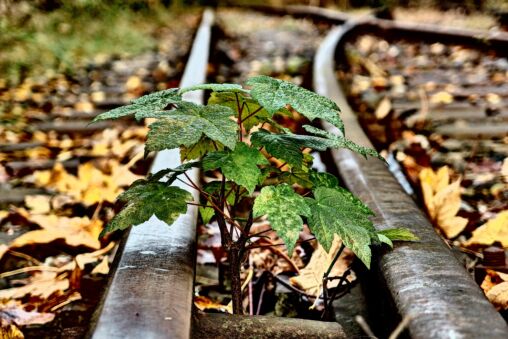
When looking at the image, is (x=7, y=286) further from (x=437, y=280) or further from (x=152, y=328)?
(x=437, y=280)

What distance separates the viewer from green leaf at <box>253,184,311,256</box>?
2.88 feet

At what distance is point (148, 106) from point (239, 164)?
0.74 ft

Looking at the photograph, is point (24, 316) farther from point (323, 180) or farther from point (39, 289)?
point (323, 180)

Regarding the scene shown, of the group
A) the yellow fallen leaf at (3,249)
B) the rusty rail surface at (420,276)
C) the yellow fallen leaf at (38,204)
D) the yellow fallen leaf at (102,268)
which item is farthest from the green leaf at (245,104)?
the yellow fallen leaf at (38,204)

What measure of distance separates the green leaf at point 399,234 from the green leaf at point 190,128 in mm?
444

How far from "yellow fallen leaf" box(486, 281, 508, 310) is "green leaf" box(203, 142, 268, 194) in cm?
64

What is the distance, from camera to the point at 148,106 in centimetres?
99

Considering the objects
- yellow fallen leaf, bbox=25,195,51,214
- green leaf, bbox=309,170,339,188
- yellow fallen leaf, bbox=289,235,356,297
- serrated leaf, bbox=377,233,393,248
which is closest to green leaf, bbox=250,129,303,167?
green leaf, bbox=309,170,339,188

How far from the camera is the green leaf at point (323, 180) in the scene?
1074 mm

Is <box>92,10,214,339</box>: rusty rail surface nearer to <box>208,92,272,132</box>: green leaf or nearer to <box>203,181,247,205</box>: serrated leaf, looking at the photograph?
<box>203,181,247,205</box>: serrated leaf

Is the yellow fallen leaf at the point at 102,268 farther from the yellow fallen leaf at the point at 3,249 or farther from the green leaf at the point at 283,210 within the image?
the green leaf at the point at 283,210

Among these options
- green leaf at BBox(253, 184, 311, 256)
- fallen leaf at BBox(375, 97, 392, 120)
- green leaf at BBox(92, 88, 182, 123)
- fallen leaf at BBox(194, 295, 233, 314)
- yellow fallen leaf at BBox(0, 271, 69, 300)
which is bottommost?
fallen leaf at BBox(194, 295, 233, 314)

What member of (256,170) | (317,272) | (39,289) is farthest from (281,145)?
(39,289)

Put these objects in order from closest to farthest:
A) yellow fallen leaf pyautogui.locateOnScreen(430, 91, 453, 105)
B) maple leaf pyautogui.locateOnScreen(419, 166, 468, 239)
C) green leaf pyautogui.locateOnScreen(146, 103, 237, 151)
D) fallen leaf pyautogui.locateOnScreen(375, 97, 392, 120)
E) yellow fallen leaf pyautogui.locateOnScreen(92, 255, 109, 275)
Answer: green leaf pyautogui.locateOnScreen(146, 103, 237, 151) → yellow fallen leaf pyautogui.locateOnScreen(92, 255, 109, 275) → maple leaf pyautogui.locateOnScreen(419, 166, 468, 239) → fallen leaf pyautogui.locateOnScreen(375, 97, 392, 120) → yellow fallen leaf pyautogui.locateOnScreen(430, 91, 453, 105)
